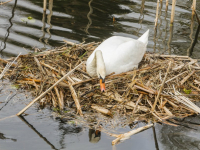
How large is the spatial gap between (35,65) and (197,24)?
828cm

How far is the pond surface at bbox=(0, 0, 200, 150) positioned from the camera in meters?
6.31

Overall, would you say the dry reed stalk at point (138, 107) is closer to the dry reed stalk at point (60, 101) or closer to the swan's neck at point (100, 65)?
the swan's neck at point (100, 65)

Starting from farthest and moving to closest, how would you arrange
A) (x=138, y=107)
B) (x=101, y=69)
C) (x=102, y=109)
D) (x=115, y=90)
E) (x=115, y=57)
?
(x=115, y=57) → (x=115, y=90) → (x=101, y=69) → (x=138, y=107) → (x=102, y=109)

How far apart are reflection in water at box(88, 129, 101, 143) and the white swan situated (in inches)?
52.5

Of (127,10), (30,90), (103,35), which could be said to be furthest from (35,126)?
(127,10)

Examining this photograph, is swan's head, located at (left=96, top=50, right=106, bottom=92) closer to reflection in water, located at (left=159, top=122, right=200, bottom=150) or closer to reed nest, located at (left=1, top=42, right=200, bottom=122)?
reed nest, located at (left=1, top=42, right=200, bottom=122)

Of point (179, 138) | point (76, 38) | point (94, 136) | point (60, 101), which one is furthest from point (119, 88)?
point (76, 38)

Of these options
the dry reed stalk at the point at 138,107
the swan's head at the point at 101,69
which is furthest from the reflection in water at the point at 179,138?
the swan's head at the point at 101,69

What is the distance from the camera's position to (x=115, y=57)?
8141 millimetres

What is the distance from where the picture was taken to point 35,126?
6.61 metres

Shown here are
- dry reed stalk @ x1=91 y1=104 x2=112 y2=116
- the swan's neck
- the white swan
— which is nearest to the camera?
dry reed stalk @ x1=91 y1=104 x2=112 y2=116

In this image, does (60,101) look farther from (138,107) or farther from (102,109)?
(138,107)

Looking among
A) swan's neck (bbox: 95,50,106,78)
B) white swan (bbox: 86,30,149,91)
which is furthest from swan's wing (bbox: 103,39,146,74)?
swan's neck (bbox: 95,50,106,78)

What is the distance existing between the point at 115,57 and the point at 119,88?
32.3 inches
